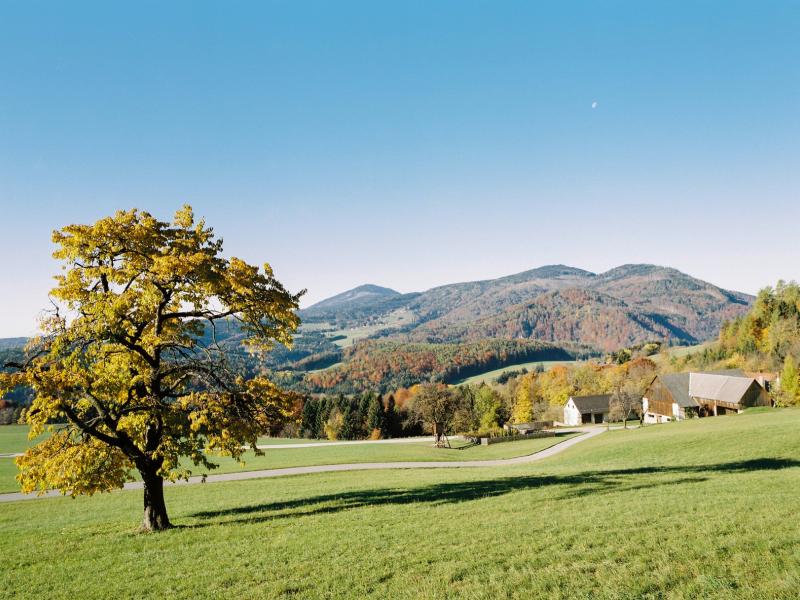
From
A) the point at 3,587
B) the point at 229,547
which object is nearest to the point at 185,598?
the point at 229,547

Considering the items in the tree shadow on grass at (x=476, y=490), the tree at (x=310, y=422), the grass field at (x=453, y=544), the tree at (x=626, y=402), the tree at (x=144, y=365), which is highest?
the tree at (x=144, y=365)

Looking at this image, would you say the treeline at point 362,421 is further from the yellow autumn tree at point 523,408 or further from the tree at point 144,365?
the tree at point 144,365

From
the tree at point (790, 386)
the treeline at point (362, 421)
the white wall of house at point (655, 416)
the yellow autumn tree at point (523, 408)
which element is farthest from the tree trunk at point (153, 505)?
the yellow autumn tree at point (523, 408)

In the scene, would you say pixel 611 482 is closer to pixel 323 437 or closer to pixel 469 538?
pixel 469 538

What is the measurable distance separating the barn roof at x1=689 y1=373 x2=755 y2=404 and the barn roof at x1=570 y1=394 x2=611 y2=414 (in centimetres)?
2175

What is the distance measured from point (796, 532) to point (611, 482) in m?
11.7

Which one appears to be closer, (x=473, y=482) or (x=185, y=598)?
(x=185, y=598)

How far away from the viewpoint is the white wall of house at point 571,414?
4008 inches

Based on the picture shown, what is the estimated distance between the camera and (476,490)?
21.6 m

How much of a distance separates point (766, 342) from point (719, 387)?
42069mm

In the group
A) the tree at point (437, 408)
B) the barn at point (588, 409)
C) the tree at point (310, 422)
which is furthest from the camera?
the tree at point (310, 422)

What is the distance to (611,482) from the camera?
21.5 meters

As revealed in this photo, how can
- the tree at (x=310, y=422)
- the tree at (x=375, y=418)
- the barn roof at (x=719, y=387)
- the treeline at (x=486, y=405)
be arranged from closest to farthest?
the barn roof at (x=719, y=387)
the treeline at (x=486, y=405)
the tree at (x=375, y=418)
the tree at (x=310, y=422)

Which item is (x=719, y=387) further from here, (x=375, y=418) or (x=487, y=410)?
(x=375, y=418)
